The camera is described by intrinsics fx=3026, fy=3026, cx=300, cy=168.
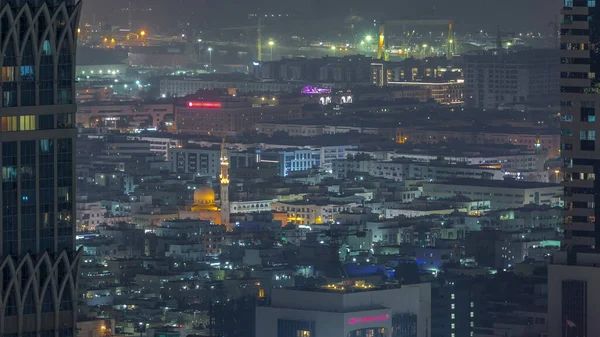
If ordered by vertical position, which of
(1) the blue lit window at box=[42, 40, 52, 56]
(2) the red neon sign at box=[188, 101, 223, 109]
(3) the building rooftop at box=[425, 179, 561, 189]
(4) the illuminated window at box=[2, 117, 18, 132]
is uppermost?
(1) the blue lit window at box=[42, 40, 52, 56]

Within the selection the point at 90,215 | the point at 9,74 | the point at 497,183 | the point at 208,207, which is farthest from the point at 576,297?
the point at 497,183

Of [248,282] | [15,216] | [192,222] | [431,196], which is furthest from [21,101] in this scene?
[431,196]

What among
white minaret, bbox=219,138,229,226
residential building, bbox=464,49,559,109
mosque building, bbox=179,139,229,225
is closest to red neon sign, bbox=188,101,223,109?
residential building, bbox=464,49,559,109

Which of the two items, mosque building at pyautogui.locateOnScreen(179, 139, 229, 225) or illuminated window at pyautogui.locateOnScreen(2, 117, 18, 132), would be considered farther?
mosque building at pyautogui.locateOnScreen(179, 139, 229, 225)

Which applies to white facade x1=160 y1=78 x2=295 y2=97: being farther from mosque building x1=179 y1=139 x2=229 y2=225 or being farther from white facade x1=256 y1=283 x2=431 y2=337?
white facade x1=256 y1=283 x2=431 y2=337

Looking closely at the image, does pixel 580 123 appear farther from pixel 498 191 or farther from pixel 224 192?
pixel 498 191

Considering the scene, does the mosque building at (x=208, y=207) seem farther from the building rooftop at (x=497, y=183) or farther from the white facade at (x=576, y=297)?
the white facade at (x=576, y=297)
